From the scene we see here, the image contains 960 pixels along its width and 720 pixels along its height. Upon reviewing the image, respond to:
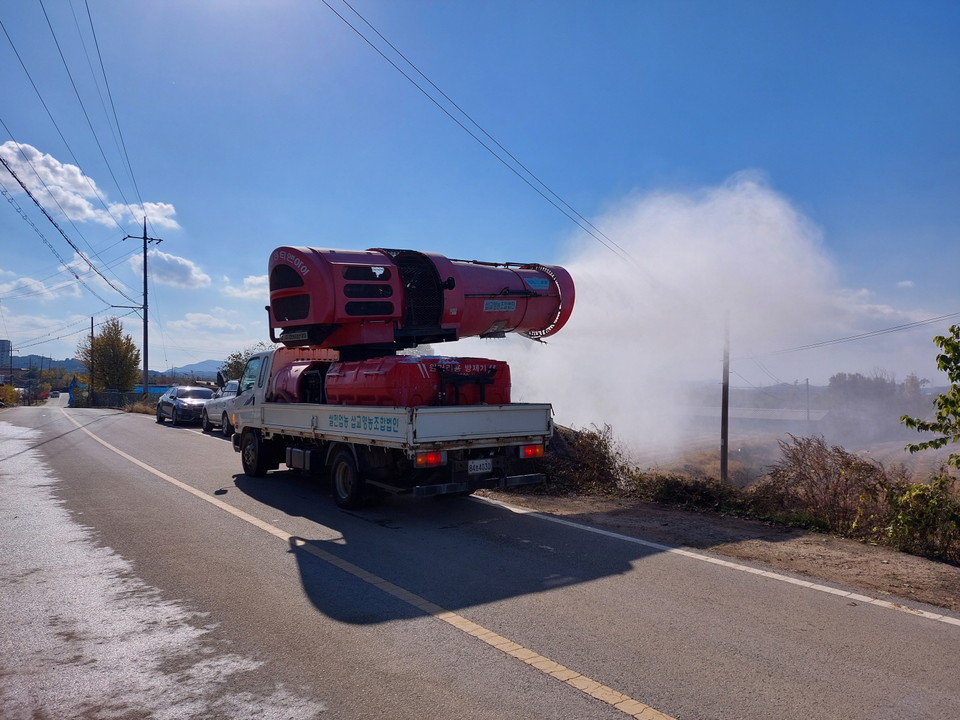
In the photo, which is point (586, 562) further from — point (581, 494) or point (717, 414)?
point (717, 414)

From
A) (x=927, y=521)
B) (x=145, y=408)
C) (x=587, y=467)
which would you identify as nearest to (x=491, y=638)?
(x=927, y=521)

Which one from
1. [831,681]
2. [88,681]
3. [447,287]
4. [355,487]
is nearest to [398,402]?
[355,487]

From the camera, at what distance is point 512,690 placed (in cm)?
379

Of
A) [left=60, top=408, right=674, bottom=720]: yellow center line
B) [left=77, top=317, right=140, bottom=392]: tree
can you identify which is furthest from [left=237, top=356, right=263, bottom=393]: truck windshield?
[left=77, top=317, right=140, bottom=392]: tree

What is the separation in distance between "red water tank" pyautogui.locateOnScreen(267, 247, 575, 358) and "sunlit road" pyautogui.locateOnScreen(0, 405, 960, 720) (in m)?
2.75

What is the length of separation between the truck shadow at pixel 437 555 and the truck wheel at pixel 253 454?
2.57 metres

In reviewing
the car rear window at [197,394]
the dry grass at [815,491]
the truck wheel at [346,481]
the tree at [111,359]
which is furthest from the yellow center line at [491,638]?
the tree at [111,359]

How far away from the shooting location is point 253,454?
12.2 metres

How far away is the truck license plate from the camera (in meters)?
8.41

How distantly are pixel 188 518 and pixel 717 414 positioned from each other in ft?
195

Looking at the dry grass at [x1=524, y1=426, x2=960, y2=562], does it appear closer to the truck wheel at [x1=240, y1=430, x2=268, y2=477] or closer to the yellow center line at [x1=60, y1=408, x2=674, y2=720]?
the yellow center line at [x1=60, y1=408, x2=674, y2=720]

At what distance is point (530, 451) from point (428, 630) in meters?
4.47

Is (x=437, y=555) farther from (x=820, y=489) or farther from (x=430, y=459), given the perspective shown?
(x=820, y=489)

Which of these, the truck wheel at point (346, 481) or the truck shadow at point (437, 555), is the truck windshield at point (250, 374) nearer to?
the truck shadow at point (437, 555)
